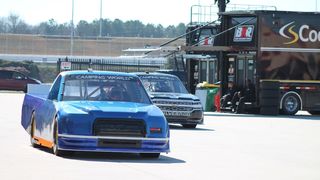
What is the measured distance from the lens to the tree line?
6284 inches

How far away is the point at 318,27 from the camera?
125ft

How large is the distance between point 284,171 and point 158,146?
87.3 inches

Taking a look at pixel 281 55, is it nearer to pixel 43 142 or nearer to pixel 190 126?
pixel 190 126

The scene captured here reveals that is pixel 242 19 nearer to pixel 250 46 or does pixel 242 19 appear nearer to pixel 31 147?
pixel 250 46

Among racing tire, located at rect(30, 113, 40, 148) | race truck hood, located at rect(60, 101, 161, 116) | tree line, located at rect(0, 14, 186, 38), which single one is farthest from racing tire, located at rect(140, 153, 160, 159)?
tree line, located at rect(0, 14, 186, 38)

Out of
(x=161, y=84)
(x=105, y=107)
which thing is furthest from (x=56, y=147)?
(x=161, y=84)

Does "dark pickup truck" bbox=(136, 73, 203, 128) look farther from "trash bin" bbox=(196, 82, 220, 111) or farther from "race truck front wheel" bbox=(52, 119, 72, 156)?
"trash bin" bbox=(196, 82, 220, 111)

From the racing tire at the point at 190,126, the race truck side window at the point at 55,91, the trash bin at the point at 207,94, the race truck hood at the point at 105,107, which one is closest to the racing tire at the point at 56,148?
the race truck hood at the point at 105,107

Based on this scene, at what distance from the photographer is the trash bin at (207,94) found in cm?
3834

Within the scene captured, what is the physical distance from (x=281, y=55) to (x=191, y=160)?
74.2 feet

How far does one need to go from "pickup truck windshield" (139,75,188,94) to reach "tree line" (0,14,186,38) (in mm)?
123103

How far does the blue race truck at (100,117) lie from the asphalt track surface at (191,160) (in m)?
0.26

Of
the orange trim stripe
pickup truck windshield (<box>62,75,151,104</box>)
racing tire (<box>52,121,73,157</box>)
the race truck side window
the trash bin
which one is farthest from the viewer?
the trash bin

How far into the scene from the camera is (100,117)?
49.4ft
